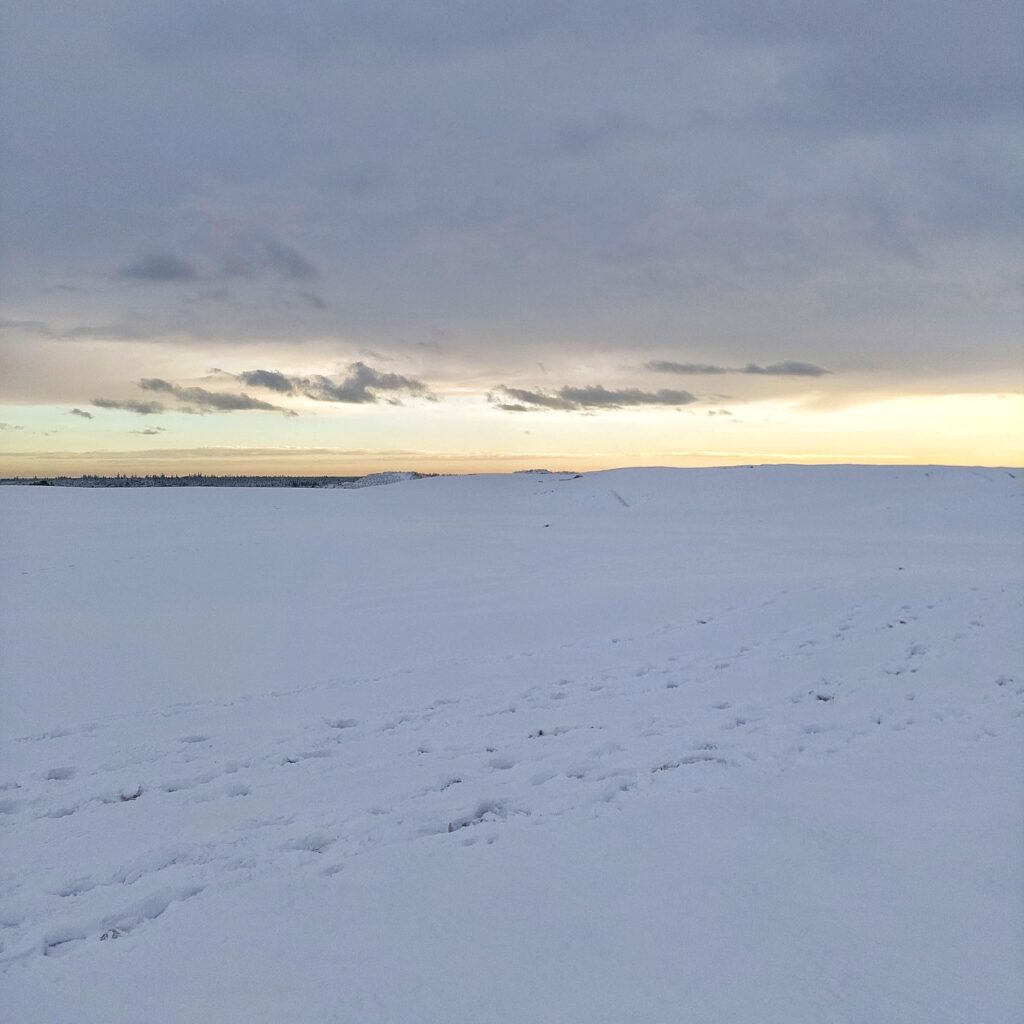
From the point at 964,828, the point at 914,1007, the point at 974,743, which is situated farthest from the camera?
the point at 974,743

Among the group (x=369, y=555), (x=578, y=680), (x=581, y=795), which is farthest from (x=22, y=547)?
(x=581, y=795)

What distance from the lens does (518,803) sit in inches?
177

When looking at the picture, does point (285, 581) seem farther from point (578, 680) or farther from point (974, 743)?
point (974, 743)

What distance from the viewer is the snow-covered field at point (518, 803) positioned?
300 cm

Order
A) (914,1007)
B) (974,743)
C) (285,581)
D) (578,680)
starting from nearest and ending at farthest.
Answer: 1. (914,1007)
2. (974,743)
3. (578,680)
4. (285,581)

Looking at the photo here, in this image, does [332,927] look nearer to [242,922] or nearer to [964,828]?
[242,922]

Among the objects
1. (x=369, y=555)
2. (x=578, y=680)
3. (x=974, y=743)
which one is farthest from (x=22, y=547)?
(x=974, y=743)

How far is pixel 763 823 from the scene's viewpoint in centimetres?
418

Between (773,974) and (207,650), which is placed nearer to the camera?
(773,974)

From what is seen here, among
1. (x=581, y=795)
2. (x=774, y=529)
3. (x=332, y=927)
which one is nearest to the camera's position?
(x=332, y=927)

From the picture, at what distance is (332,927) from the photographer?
332 centimetres

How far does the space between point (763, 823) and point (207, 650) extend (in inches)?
251

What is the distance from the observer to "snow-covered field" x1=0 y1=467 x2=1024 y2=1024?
300 cm

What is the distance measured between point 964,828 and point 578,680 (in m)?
3.54
